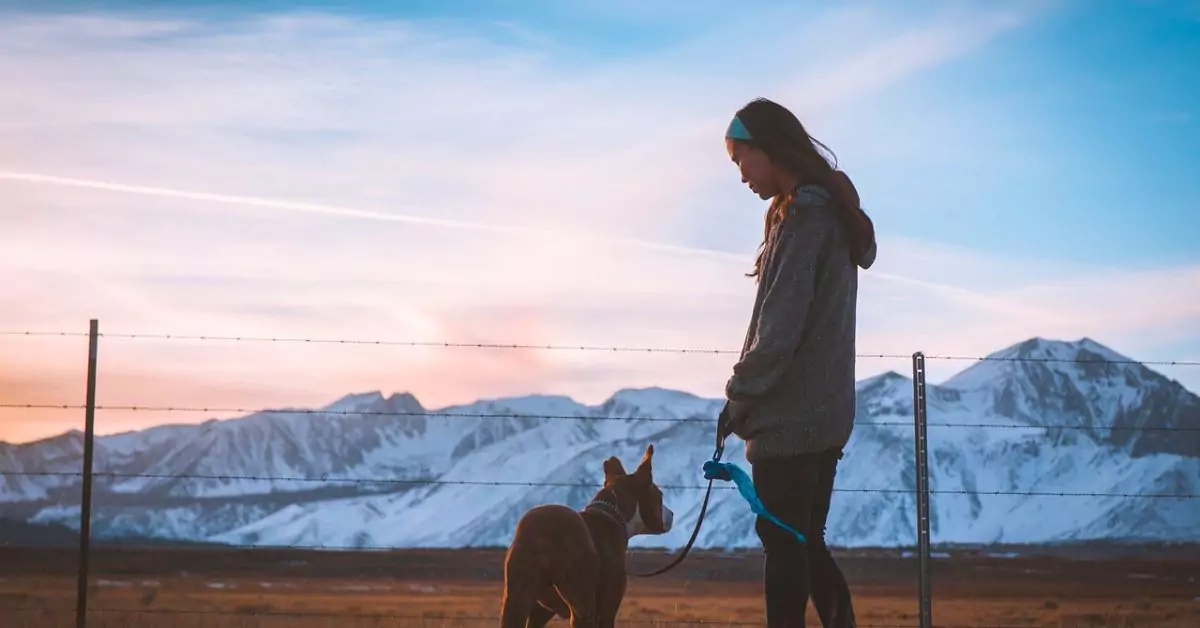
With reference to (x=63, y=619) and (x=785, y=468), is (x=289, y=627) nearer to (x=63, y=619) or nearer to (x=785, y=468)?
(x=63, y=619)

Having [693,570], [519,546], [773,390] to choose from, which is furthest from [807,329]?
[693,570]

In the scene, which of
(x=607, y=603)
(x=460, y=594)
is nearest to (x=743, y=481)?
(x=607, y=603)

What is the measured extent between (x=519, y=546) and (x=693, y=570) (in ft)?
242

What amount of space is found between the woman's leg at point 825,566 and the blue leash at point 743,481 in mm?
229

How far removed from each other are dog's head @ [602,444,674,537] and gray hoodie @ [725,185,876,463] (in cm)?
313

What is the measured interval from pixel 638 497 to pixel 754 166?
11.3 ft

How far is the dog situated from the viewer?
22.1 feet

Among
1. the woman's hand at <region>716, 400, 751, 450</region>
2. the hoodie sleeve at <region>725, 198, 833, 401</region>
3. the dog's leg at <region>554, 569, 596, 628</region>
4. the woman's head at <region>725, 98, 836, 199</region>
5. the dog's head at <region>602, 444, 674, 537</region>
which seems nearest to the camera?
the hoodie sleeve at <region>725, 198, 833, 401</region>

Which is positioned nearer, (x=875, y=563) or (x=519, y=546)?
(x=519, y=546)

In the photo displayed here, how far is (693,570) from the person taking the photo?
79312 millimetres

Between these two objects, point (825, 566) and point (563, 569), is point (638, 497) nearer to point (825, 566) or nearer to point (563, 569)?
point (563, 569)

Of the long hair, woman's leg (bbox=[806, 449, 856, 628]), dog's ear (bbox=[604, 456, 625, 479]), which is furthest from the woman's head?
dog's ear (bbox=[604, 456, 625, 479])

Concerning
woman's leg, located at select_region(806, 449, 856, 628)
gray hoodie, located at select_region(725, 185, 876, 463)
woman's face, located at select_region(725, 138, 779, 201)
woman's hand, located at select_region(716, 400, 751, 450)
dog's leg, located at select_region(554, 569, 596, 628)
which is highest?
woman's face, located at select_region(725, 138, 779, 201)

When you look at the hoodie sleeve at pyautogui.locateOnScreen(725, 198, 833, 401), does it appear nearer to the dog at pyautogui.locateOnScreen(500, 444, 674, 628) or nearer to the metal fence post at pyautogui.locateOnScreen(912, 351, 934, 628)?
the dog at pyautogui.locateOnScreen(500, 444, 674, 628)
